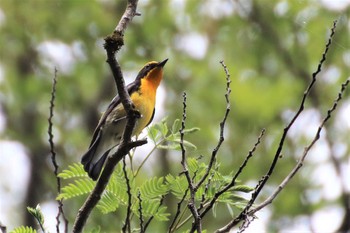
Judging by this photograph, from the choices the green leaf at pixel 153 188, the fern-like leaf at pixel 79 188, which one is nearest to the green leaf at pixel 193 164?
the green leaf at pixel 153 188

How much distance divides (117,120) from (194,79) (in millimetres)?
6947

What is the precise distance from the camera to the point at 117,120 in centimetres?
402

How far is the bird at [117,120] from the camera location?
4109 millimetres

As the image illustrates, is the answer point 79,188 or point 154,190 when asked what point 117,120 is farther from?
point 154,190

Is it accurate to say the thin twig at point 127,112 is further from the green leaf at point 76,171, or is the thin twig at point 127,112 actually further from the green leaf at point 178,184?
the green leaf at point 76,171

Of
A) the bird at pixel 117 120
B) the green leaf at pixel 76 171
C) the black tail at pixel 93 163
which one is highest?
the bird at pixel 117 120

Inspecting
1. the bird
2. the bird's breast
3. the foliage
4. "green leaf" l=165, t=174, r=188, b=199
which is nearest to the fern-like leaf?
the foliage

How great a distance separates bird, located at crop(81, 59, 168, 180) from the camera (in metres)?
4.11

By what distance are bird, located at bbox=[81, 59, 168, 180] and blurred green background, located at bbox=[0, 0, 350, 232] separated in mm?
3237

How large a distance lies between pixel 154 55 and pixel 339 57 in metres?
2.87

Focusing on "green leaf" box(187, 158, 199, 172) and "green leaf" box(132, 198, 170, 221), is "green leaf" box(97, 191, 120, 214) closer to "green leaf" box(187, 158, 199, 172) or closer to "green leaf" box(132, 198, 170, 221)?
"green leaf" box(132, 198, 170, 221)

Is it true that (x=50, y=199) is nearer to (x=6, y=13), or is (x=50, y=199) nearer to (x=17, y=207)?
(x=17, y=207)

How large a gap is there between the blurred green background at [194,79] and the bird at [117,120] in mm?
3237

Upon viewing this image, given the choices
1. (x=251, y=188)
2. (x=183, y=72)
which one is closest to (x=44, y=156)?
(x=183, y=72)
